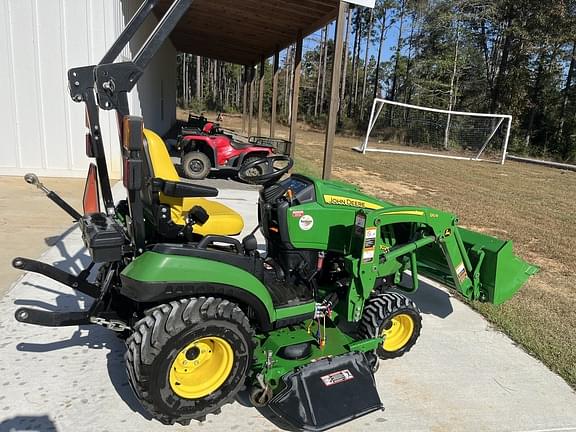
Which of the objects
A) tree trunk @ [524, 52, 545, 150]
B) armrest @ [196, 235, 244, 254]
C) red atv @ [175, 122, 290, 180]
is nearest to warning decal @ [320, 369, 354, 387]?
armrest @ [196, 235, 244, 254]

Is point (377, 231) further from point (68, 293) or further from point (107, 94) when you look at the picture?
point (68, 293)

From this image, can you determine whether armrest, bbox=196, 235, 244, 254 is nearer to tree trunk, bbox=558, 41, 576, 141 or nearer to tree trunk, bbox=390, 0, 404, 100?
tree trunk, bbox=558, 41, 576, 141

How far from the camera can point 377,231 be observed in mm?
2527

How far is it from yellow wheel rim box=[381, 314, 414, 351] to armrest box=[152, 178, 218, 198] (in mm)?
1416

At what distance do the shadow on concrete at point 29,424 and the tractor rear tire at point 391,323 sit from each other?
1712 mm

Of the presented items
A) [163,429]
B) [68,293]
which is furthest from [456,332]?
[68,293]

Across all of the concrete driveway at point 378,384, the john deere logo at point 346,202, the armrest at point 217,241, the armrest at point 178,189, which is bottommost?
the concrete driveway at point 378,384

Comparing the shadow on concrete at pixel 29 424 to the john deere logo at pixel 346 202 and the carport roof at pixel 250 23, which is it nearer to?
the john deere logo at pixel 346 202

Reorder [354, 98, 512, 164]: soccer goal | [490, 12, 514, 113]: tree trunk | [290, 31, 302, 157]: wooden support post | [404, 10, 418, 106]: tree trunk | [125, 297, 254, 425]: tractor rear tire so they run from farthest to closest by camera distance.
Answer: [404, 10, 418, 106]: tree trunk
[490, 12, 514, 113]: tree trunk
[354, 98, 512, 164]: soccer goal
[290, 31, 302, 157]: wooden support post
[125, 297, 254, 425]: tractor rear tire

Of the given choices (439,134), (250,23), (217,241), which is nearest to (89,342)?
(217,241)

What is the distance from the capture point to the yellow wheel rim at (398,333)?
2.88 m

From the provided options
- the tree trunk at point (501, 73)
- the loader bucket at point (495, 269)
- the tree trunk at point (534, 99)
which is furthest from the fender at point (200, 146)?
the tree trunk at point (501, 73)

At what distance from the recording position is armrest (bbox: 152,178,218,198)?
7.37 ft

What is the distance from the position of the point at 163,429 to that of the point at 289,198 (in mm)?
1326
